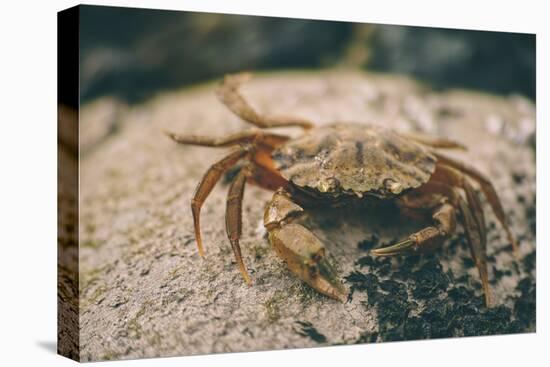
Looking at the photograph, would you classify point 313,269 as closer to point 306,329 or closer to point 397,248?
point 306,329

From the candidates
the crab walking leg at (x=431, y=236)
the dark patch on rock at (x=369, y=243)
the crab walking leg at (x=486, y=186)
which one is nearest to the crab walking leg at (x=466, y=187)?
the crab walking leg at (x=486, y=186)

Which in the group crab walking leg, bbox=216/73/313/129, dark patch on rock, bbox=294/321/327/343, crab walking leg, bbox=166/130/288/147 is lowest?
dark patch on rock, bbox=294/321/327/343

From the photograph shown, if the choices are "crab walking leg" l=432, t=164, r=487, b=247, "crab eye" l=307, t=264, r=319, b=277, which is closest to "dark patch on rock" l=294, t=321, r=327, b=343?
"crab eye" l=307, t=264, r=319, b=277

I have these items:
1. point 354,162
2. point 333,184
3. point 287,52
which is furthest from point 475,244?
point 287,52

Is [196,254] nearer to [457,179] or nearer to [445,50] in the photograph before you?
[457,179]

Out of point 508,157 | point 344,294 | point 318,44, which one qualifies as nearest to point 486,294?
point 344,294

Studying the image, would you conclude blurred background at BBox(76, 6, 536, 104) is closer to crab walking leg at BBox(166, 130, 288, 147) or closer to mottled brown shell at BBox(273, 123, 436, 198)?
crab walking leg at BBox(166, 130, 288, 147)
